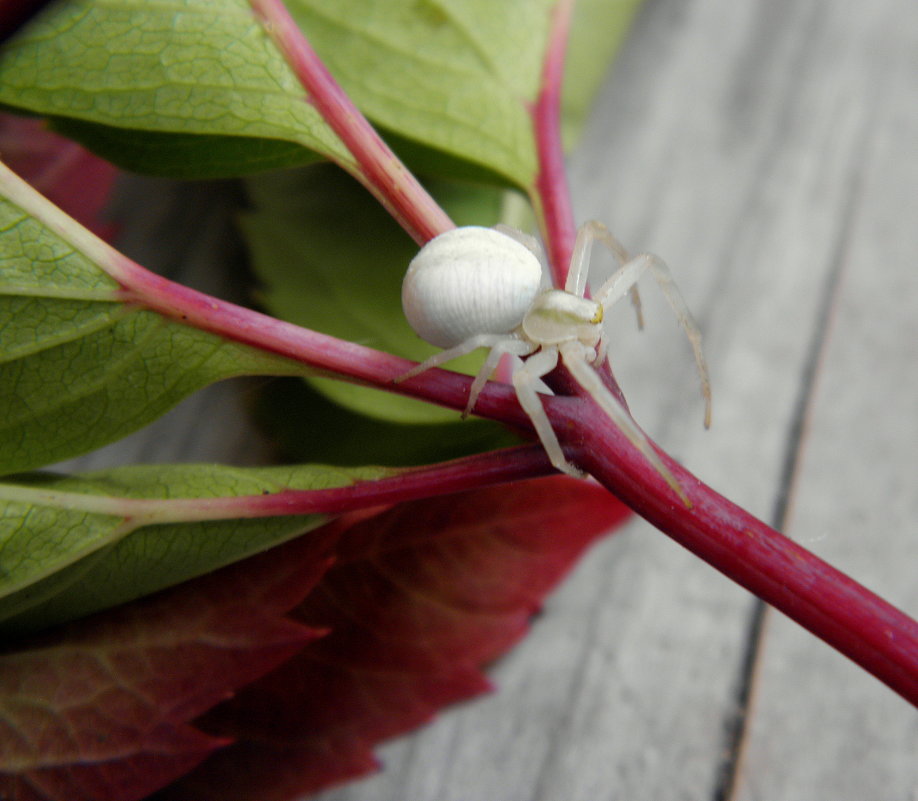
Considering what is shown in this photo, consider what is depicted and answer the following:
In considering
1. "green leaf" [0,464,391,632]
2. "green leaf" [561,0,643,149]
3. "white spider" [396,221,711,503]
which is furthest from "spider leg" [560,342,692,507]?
"green leaf" [561,0,643,149]

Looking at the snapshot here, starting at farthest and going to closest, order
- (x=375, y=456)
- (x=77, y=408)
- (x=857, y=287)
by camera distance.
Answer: (x=857, y=287) → (x=375, y=456) → (x=77, y=408)

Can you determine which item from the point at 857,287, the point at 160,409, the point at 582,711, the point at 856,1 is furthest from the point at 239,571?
the point at 856,1

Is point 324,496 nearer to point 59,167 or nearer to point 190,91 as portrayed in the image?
point 190,91

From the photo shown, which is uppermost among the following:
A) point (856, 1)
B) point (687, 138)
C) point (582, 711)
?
point (856, 1)

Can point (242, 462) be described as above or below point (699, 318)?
below

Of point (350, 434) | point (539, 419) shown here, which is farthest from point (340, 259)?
point (539, 419)

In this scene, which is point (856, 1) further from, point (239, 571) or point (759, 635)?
point (239, 571)
